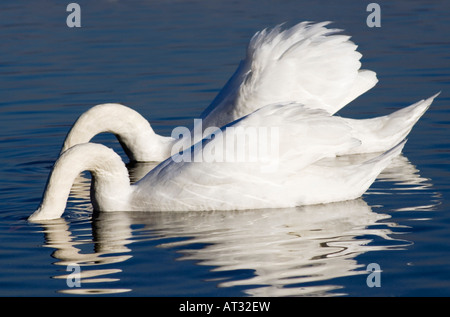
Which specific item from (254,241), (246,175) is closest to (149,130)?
(246,175)

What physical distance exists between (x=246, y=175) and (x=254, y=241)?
103 cm

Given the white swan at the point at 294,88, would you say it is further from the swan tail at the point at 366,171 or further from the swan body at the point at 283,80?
the swan tail at the point at 366,171

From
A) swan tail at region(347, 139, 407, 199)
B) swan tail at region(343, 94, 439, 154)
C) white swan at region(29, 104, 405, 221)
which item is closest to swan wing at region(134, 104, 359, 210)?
white swan at region(29, 104, 405, 221)

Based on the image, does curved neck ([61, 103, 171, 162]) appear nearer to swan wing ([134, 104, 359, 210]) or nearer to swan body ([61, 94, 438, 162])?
swan body ([61, 94, 438, 162])

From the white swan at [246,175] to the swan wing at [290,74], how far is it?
7.58 ft

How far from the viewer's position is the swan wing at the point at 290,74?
1224 centimetres

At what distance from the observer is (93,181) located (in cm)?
1020

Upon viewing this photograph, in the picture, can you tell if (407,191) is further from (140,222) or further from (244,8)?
(244,8)

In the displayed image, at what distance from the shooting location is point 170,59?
1775cm

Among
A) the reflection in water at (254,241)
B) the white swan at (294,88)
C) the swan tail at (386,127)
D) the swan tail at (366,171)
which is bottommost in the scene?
the reflection in water at (254,241)

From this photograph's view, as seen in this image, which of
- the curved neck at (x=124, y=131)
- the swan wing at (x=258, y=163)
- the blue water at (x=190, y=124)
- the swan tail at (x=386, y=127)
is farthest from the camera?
the swan tail at (x=386, y=127)

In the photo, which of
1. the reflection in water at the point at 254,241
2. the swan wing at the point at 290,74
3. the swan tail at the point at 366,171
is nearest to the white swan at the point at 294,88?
the swan wing at the point at 290,74

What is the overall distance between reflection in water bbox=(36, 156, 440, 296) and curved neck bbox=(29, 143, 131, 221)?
136mm

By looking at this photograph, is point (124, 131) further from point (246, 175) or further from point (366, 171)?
point (366, 171)
